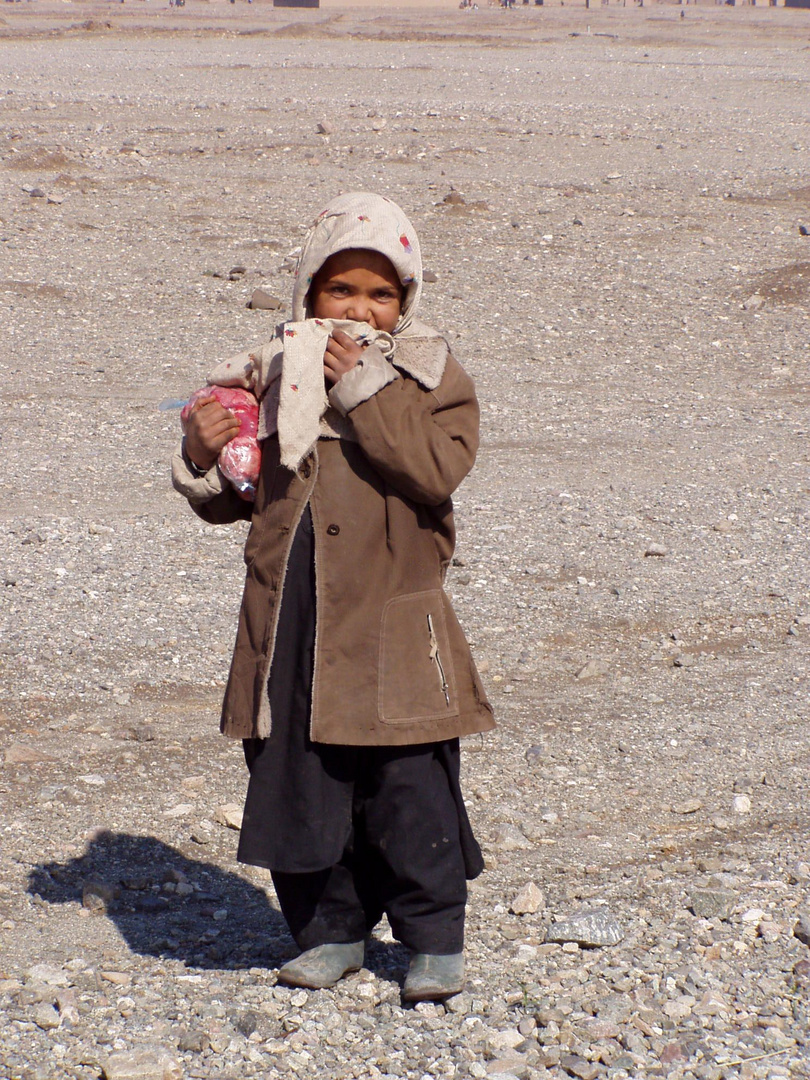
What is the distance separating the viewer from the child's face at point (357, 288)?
2.45 meters

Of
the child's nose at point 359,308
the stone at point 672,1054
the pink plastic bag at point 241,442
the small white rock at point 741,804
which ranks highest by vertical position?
the child's nose at point 359,308

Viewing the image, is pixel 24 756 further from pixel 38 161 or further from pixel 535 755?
pixel 38 161

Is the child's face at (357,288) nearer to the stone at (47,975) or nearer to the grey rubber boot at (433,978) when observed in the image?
the grey rubber boot at (433,978)

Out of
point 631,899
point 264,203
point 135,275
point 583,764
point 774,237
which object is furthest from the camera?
point 264,203

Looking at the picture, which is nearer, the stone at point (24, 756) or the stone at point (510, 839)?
the stone at point (510, 839)

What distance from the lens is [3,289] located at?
10.3 meters

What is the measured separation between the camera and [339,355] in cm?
239

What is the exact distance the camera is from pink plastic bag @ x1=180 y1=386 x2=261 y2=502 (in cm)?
251

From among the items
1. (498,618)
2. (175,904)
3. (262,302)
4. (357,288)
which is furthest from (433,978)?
(262,302)

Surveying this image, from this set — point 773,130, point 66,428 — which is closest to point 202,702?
point 66,428

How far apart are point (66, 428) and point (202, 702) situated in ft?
11.6

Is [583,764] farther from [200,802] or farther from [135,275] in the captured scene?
[135,275]

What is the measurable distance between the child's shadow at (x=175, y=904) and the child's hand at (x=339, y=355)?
1.27m

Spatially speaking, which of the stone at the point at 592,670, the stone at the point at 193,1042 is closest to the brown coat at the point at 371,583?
the stone at the point at 193,1042
